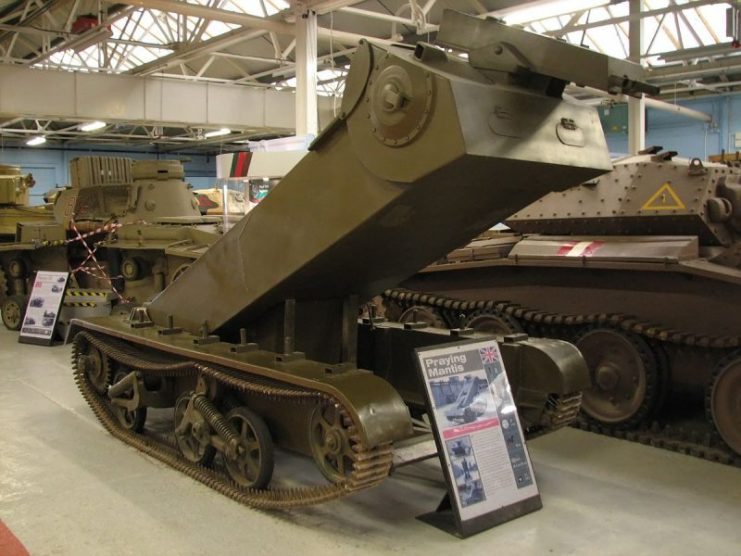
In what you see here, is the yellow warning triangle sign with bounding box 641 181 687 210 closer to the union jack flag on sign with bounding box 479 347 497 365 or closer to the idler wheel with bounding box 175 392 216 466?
Result: the union jack flag on sign with bounding box 479 347 497 365

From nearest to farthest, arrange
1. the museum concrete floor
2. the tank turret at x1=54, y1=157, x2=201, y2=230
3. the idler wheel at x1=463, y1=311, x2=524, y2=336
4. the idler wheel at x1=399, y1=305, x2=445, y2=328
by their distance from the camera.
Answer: the museum concrete floor, the idler wheel at x1=463, y1=311, x2=524, y2=336, the idler wheel at x1=399, y1=305, x2=445, y2=328, the tank turret at x1=54, y1=157, x2=201, y2=230

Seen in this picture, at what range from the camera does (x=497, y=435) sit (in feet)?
15.3

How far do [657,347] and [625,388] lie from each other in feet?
1.53

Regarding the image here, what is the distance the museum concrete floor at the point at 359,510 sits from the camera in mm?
4363

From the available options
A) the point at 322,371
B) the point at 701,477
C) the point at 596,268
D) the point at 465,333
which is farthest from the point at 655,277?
the point at 322,371

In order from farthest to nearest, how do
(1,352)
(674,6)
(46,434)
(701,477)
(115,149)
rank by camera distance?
(115,149), (674,6), (1,352), (46,434), (701,477)

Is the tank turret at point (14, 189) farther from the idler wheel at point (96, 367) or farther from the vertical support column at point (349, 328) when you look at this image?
the vertical support column at point (349, 328)

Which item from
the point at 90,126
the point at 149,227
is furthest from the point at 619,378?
the point at 90,126

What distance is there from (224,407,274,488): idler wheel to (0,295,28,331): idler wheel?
8786 mm

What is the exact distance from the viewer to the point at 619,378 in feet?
23.4

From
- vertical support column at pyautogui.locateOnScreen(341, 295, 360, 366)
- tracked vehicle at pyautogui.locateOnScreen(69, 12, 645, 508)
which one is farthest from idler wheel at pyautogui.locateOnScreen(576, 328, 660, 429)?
vertical support column at pyautogui.locateOnScreen(341, 295, 360, 366)

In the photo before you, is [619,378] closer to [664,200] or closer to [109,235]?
[664,200]

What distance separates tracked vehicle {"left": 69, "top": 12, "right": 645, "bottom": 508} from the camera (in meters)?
3.79

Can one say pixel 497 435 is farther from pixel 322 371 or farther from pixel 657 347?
pixel 657 347
